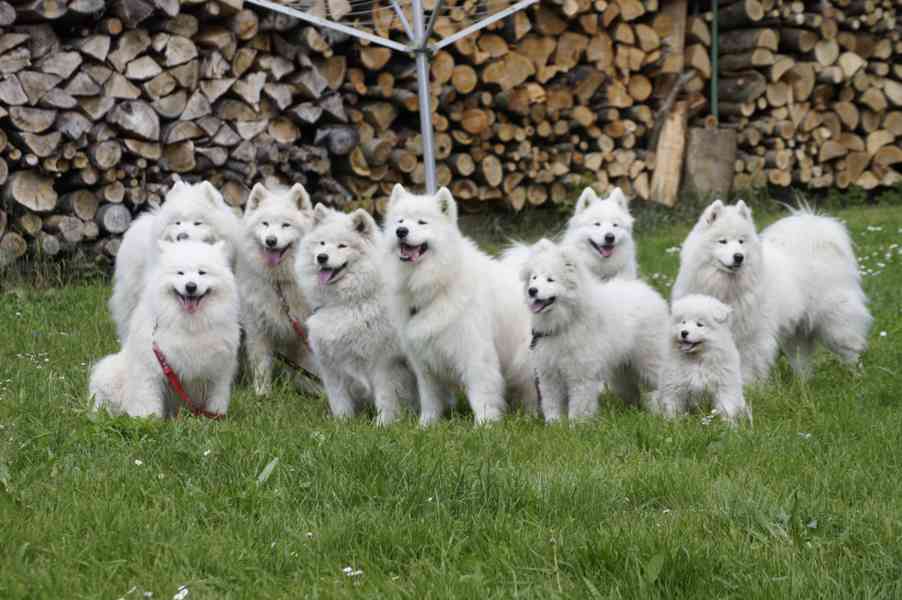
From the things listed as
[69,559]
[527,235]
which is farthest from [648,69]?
[69,559]

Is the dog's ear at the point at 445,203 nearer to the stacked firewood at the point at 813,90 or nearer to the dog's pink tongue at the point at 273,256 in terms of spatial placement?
the dog's pink tongue at the point at 273,256

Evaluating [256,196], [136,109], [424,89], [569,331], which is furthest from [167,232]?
[136,109]

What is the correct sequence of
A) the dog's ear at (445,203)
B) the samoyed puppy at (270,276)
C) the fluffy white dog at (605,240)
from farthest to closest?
the fluffy white dog at (605,240) < the samoyed puppy at (270,276) < the dog's ear at (445,203)

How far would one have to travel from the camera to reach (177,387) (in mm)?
5246

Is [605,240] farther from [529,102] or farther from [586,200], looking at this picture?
[529,102]

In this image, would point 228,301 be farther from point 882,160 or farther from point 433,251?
point 882,160

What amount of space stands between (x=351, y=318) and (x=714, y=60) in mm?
8436

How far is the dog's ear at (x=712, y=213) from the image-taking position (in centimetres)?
605

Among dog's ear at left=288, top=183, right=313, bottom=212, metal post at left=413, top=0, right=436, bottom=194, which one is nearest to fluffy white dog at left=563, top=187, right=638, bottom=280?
metal post at left=413, top=0, right=436, bottom=194

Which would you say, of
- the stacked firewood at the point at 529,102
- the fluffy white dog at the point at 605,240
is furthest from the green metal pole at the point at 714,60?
the fluffy white dog at the point at 605,240

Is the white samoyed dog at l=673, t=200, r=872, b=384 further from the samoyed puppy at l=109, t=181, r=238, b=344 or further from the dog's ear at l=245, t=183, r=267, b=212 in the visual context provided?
the samoyed puppy at l=109, t=181, r=238, b=344

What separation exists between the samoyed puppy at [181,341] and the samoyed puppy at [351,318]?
48cm

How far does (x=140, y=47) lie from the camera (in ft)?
28.5

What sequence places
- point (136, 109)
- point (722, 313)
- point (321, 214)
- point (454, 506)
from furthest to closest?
1. point (136, 109)
2. point (321, 214)
3. point (722, 313)
4. point (454, 506)
